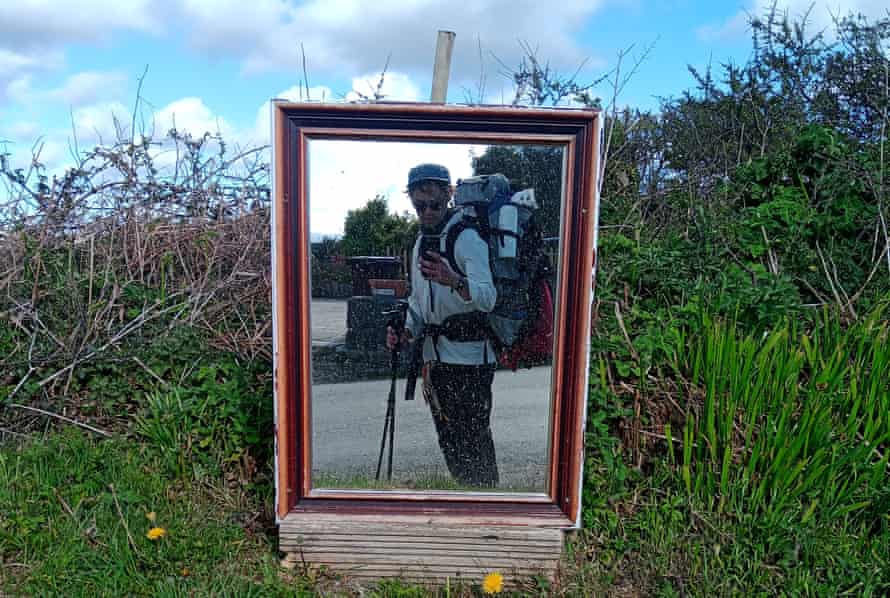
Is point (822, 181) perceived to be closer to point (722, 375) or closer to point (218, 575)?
point (722, 375)

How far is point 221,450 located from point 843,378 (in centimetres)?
300

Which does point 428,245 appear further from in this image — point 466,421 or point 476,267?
point 466,421

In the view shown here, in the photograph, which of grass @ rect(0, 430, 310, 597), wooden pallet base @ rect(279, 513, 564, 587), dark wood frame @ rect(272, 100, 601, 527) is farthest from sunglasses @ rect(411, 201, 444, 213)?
grass @ rect(0, 430, 310, 597)

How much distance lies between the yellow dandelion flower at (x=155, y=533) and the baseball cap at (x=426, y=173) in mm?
1744

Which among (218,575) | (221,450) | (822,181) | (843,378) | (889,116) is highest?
(889,116)

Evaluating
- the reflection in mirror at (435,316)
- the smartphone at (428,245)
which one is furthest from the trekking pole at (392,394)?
the smartphone at (428,245)

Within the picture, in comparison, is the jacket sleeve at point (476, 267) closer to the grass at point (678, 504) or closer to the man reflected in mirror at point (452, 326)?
the man reflected in mirror at point (452, 326)

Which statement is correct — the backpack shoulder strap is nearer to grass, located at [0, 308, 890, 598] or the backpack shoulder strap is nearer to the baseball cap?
the baseball cap

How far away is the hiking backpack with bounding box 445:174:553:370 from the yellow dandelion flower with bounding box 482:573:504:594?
0.79 meters

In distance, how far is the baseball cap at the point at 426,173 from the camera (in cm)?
244

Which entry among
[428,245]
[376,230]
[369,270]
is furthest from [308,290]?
[428,245]

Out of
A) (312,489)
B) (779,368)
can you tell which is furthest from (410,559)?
(779,368)

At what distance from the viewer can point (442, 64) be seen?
8.73ft

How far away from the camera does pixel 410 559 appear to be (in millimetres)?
2684
